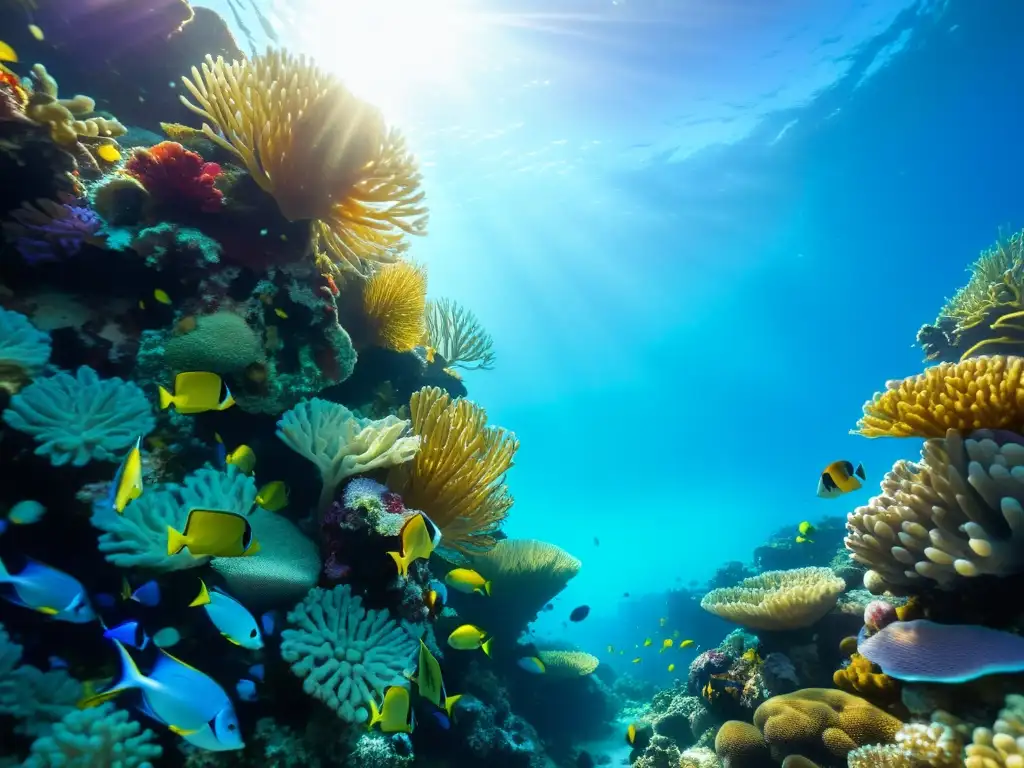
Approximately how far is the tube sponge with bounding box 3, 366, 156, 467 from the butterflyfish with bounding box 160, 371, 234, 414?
0.47 meters

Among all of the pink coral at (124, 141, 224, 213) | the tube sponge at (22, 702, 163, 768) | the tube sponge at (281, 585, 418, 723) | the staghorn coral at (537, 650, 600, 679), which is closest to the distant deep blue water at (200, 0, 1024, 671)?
the pink coral at (124, 141, 224, 213)

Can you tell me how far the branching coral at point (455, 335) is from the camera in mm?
9539

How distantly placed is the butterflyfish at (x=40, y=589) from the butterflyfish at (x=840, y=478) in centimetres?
533

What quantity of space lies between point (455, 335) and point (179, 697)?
807 centimetres

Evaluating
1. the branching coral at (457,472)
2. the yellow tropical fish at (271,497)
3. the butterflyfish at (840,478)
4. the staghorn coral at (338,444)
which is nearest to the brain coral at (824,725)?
the butterflyfish at (840,478)

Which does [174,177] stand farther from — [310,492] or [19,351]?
[310,492]

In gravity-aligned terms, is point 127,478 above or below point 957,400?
below

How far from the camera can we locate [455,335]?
9586 millimetres

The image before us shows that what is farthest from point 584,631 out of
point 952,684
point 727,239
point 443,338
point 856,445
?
point 856,445

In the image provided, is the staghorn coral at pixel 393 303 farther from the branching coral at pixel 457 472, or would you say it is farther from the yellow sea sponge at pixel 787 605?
the yellow sea sponge at pixel 787 605

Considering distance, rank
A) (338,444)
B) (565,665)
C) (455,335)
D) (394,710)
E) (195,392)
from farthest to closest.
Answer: (455,335)
(565,665)
(338,444)
(195,392)
(394,710)

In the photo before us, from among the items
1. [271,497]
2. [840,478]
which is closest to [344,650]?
[271,497]

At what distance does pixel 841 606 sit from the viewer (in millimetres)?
4812

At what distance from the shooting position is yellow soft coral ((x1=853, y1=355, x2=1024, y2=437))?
3.15 metres
